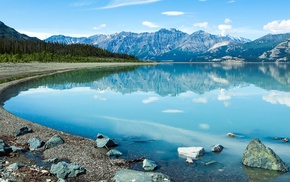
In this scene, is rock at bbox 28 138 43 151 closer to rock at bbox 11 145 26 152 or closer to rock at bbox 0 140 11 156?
rock at bbox 11 145 26 152

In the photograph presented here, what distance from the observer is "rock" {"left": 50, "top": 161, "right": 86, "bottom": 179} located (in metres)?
14.6

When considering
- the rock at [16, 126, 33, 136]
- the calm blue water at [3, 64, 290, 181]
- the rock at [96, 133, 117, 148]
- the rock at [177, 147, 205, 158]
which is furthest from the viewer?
the rock at [16, 126, 33, 136]

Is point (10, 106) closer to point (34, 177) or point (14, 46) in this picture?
point (34, 177)

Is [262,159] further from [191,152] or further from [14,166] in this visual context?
[14,166]

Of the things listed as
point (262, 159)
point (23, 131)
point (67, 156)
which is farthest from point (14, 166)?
point (262, 159)

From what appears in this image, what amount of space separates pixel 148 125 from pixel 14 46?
187609 millimetres

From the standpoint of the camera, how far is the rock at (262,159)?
15.8 m

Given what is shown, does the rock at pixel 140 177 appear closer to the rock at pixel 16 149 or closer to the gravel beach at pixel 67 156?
the gravel beach at pixel 67 156

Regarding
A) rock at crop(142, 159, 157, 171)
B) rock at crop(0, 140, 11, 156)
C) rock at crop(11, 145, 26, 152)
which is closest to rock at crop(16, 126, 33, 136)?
rock at crop(11, 145, 26, 152)

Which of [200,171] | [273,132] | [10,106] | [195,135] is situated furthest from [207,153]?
[10,106]

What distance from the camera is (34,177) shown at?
1441 centimetres

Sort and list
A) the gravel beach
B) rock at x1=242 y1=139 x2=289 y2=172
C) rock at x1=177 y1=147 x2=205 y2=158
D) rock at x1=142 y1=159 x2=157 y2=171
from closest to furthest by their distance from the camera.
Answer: the gravel beach
rock at x1=242 y1=139 x2=289 y2=172
rock at x1=142 y1=159 x2=157 y2=171
rock at x1=177 y1=147 x2=205 y2=158

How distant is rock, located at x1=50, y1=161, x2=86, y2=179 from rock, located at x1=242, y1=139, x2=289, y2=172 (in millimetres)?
9154

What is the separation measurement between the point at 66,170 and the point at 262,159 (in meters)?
10.5
